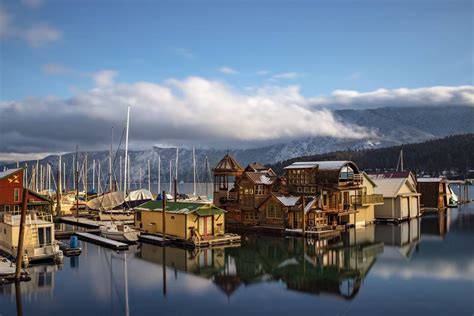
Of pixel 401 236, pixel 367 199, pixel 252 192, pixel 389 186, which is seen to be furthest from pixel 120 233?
pixel 389 186

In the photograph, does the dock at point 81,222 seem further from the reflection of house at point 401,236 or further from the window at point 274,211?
the reflection of house at point 401,236

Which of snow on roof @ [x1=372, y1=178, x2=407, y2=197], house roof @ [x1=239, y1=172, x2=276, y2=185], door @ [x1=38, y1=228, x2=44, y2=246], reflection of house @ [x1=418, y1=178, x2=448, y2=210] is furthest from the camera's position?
reflection of house @ [x1=418, y1=178, x2=448, y2=210]

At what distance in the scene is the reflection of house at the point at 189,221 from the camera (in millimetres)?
45500

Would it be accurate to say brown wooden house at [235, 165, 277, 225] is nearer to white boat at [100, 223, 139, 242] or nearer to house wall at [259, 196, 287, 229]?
house wall at [259, 196, 287, 229]

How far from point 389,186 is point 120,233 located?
137 ft

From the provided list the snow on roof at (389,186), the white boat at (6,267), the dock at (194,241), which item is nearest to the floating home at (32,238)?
the white boat at (6,267)

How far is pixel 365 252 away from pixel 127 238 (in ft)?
78.8

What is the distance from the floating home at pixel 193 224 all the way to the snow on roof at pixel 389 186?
98.4 feet

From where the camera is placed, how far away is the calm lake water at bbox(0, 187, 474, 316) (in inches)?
1021

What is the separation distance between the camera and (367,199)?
61.1 metres

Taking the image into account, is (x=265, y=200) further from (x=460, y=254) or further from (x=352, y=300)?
(x=352, y=300)

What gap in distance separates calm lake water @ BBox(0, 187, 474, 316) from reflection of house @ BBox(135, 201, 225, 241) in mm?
3301

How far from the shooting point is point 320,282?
102 feet

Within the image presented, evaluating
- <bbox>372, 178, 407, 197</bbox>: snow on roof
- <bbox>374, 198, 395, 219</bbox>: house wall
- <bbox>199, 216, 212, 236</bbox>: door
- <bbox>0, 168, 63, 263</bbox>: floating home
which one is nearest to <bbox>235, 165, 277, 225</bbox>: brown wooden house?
<bbox>199, 216, 212, 236</bbox>: door
